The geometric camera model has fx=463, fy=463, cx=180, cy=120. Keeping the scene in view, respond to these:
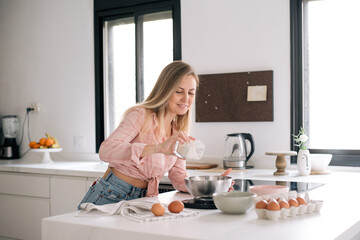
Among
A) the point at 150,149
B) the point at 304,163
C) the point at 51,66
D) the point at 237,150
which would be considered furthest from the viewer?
the point at 51,66

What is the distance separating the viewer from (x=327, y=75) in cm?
297

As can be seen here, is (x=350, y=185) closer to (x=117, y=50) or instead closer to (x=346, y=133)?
(x=346, y=133)

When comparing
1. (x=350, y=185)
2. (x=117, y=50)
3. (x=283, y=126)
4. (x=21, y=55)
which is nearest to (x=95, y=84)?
(x=117, y=50)

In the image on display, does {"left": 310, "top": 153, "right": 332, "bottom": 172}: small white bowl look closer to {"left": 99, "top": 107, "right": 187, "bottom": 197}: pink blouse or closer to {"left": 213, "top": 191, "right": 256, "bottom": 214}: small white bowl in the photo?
{"left": 99, "top": 107, "right": 187, "bottom": 197}: pink blouse

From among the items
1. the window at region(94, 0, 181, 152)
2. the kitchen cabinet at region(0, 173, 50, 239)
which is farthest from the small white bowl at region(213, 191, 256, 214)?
the window at region(94, 0, 181, 152)

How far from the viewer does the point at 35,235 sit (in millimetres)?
3359

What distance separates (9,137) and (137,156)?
9.00ft

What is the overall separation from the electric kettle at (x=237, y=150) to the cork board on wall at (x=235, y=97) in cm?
17

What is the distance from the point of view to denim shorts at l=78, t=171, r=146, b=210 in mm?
2049

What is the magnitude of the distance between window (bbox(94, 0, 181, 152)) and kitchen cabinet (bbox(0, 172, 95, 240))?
66 centimetres

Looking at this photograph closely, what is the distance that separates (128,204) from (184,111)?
0.63m

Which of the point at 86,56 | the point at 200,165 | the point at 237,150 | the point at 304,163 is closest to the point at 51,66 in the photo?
the point at 86,56

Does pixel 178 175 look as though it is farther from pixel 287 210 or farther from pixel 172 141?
pixel 287 210

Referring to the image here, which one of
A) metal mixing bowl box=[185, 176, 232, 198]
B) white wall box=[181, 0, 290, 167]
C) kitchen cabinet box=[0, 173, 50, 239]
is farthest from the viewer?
kitchen cabinet box=[0, 173, 50, 239]
